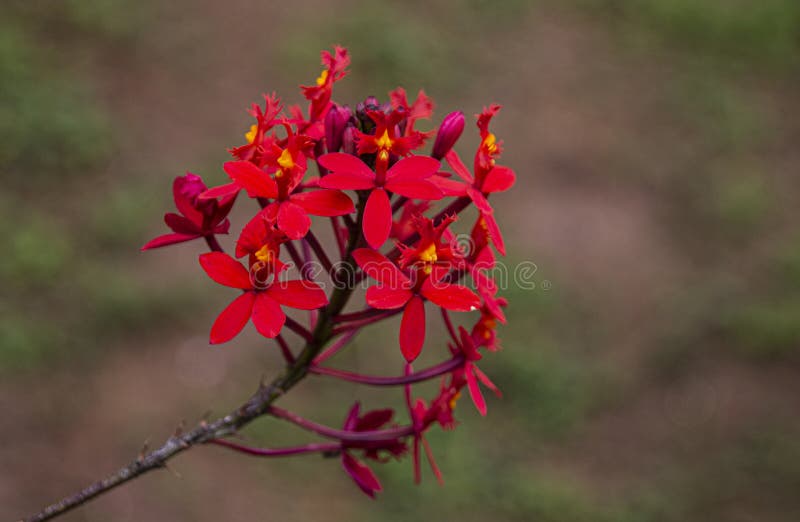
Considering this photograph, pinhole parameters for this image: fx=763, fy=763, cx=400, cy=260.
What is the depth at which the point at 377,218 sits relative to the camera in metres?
1.29

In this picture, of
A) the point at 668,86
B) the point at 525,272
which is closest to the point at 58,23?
the point at 525,272

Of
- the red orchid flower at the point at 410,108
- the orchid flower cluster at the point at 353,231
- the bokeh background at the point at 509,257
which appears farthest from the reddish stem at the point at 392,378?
the bokeh background at the point at 509,257

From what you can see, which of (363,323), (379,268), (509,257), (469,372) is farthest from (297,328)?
(509,257)

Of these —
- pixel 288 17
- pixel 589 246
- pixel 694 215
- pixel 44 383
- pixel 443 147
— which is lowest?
pixel 44 383

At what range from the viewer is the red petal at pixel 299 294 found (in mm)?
1256

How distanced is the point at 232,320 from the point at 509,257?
3.42 meters

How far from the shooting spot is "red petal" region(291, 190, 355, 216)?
1264 millimetres

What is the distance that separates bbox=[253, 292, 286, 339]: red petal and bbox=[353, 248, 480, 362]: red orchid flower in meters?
0.15

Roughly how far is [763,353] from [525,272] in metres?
1.43

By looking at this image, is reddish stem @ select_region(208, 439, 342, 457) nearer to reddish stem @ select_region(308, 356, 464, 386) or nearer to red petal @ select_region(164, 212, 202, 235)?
reddish stem @ select_region(308, 356, 464, 386)

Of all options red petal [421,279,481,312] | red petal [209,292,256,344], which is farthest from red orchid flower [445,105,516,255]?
red petal [209,292,256,344]

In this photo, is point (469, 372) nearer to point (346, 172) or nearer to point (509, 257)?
point (346, 172)

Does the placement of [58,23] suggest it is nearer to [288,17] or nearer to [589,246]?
[288,17]

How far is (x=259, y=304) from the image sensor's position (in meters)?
1.30
